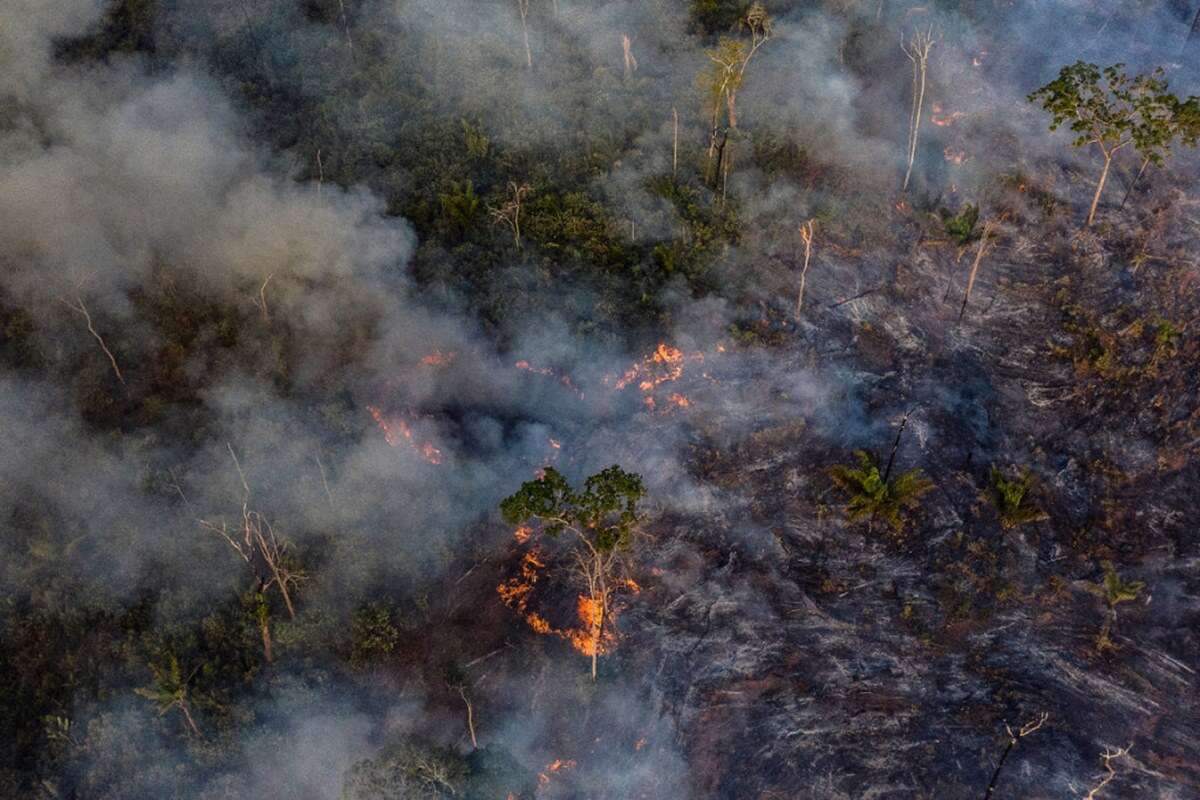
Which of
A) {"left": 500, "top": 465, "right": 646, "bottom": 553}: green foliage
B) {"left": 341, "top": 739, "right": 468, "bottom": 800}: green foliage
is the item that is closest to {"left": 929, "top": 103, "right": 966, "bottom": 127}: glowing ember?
{"left": 500, "top": 465, "right": 646, "bottom": 553}: green foliage

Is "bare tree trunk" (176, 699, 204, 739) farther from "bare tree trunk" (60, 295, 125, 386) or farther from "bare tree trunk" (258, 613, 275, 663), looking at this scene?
"bare tree trunk" (60, 295, 125, 386)

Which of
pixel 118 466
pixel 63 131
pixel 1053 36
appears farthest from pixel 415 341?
pixel 1053 36

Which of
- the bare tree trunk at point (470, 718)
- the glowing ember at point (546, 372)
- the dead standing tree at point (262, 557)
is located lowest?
the bare tree trunk at point (470, 718)

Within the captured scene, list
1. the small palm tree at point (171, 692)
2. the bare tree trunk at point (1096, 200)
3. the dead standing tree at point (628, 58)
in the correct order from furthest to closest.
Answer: the dead standing tree at point (628, 58) < the bare tree trunk at point (1096, 200) < the small palm tree at point (171, 692)

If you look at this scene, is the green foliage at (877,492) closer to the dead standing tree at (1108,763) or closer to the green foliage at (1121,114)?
the dead standing tree at (1108,763)

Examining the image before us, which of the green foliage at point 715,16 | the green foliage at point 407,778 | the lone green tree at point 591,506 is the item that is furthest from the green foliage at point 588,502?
the green foliage at point 715,16

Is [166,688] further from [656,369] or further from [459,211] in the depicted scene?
[459,211]

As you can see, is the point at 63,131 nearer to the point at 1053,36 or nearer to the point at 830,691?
the point at 830,691
